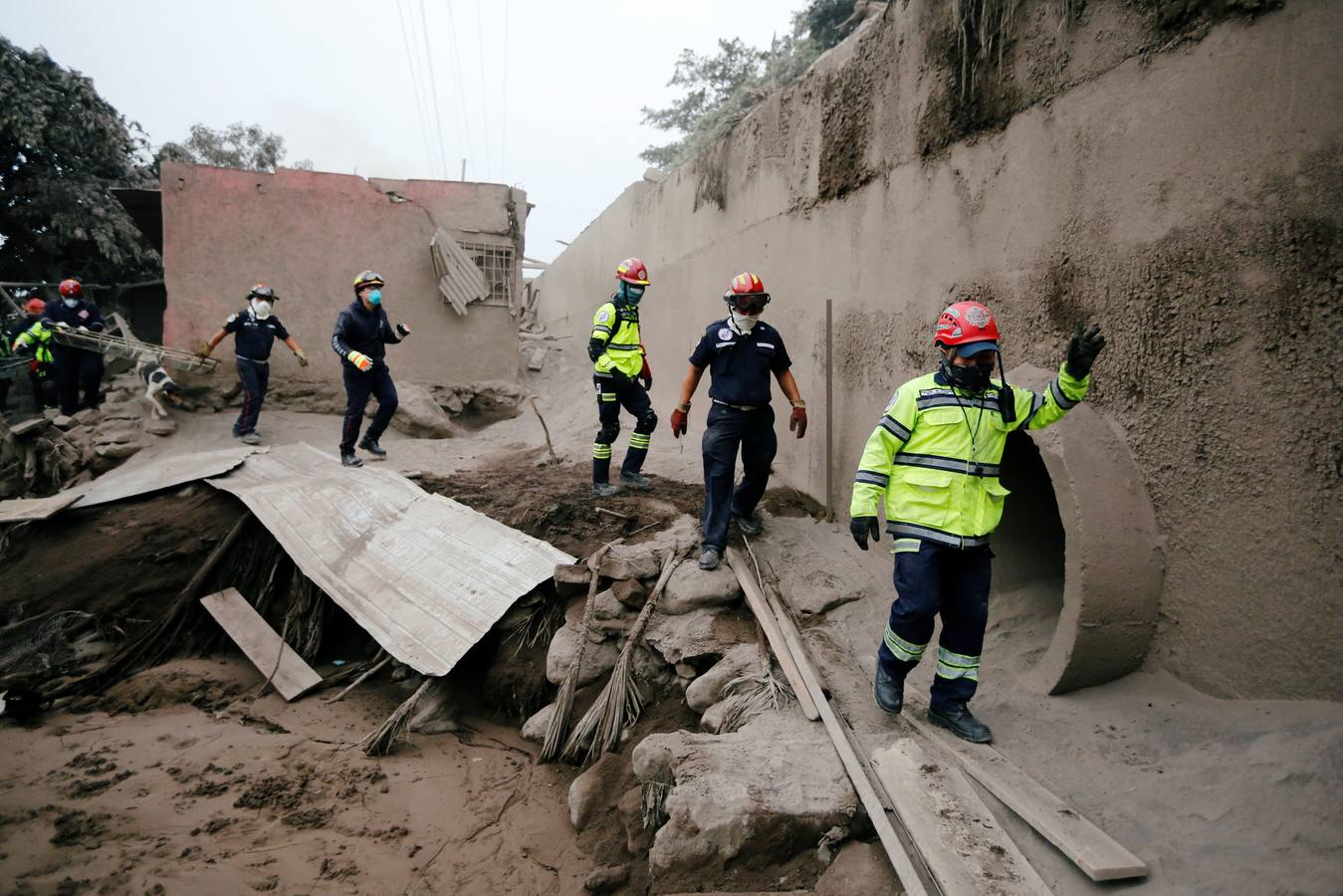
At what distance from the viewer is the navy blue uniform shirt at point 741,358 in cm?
483

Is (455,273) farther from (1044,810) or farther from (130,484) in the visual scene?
(1044,810)

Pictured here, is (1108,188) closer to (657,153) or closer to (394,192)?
(394,192)

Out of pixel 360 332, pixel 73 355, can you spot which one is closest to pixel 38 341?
pixel 73 355

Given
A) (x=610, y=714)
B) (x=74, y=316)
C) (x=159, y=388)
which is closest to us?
(x=610, y=714)

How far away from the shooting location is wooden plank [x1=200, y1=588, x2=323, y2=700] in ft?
17.6

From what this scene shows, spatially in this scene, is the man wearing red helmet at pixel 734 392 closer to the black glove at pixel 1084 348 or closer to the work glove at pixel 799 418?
the work glove at pixel 799 418

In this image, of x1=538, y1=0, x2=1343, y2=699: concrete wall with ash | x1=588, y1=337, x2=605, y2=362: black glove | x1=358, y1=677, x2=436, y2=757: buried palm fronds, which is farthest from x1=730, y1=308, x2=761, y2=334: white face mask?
x1=358, y1=677, x2=436, y2=757: buried palm fronds

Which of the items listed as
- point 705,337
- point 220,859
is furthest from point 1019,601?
point 220,859

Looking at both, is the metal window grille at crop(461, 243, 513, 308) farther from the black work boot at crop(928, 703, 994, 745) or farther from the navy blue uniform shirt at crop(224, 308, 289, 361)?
the black work boot at crop(928, 703, 994, 745)

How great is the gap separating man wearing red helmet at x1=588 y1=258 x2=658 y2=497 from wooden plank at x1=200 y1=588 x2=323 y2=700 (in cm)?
253

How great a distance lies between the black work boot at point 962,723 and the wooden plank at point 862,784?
41cm

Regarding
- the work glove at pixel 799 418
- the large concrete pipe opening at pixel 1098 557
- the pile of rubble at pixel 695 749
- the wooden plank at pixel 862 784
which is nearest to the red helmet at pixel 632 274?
the work glove at pixel 799 418

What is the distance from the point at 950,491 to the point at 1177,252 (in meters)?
1.26

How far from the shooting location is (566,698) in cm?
446
